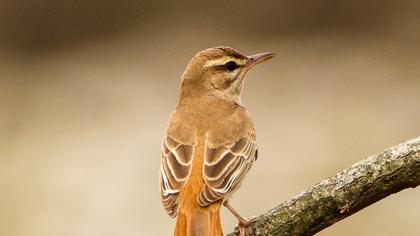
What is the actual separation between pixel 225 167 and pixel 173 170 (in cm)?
30

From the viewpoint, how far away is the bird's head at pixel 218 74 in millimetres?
7582

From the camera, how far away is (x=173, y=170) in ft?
21.6

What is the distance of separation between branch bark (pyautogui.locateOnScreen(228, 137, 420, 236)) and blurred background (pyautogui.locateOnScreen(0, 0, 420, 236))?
4454mm

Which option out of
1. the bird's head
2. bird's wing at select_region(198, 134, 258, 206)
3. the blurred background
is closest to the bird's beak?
the bird's head

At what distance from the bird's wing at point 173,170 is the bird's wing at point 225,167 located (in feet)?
0.35

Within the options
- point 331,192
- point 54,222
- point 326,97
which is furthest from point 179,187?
point 326,97

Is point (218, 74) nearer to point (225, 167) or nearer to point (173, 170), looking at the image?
point (225, 167)

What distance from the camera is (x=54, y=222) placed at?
35.7 feet

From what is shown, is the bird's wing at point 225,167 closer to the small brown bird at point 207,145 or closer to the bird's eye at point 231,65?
the small brown bird at point 207,145

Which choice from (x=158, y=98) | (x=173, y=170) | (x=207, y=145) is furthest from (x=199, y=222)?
(x=158, y=98)

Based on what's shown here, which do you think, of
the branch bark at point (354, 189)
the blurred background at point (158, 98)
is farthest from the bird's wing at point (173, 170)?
the blurred background at point (158, 98)

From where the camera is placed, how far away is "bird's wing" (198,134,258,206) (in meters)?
6.37

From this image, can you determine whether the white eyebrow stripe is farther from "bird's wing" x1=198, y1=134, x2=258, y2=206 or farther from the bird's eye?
"bird's wing" x1=198, y1=134, x2=258, y2=206

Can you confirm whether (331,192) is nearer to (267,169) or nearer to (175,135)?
(175,135)
